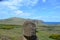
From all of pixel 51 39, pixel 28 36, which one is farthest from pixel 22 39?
pixel 51 39

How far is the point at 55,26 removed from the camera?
1631 cm

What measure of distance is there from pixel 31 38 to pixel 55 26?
9.32 metres

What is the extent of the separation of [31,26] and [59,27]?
1032 cm

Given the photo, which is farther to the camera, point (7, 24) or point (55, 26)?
point (7, 24)

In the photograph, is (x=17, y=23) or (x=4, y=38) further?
(x=17, y=23)

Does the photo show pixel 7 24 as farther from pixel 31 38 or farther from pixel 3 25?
pixel 31 38

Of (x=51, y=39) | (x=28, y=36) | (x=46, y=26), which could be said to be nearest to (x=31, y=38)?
(x=28, y=36)

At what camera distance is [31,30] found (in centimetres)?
719

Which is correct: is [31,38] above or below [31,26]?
below

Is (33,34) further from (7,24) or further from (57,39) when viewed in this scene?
(7,24)

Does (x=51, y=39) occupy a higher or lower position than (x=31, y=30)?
lower

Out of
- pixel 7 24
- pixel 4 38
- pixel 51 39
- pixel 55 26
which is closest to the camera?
pixel 4 38

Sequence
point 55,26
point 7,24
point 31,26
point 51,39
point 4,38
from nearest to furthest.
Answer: point 31,26 → point 4,38 → point 51,39 → point 55,26 → point 7,24

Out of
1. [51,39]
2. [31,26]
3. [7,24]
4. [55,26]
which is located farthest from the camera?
[7,24]
